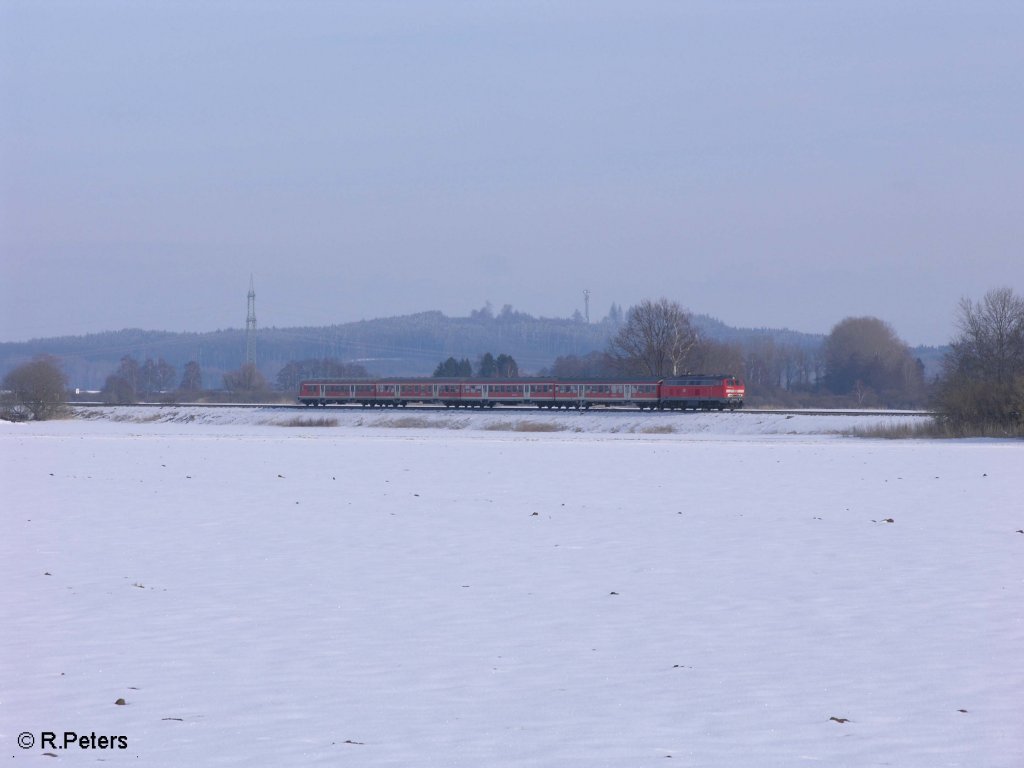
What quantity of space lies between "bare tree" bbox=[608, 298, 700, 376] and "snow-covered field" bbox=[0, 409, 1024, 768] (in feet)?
292

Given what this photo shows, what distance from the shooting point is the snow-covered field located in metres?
8.22

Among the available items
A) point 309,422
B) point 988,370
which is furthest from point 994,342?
point 309,422

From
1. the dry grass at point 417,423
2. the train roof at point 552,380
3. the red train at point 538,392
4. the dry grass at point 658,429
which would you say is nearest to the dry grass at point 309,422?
the dry grass at point 417,423

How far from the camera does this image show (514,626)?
11.6 m

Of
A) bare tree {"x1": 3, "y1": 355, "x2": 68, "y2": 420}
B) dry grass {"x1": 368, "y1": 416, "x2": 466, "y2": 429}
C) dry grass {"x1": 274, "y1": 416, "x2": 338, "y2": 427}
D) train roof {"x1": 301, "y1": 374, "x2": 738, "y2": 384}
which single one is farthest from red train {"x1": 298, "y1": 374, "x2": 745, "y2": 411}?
bare tree {"x1": 3, "y1": 355, "x2": 68, "y2": 420}

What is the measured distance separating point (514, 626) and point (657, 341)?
10540 cm

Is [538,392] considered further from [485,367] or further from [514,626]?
[514,626]

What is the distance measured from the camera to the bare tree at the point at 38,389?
8994 cm

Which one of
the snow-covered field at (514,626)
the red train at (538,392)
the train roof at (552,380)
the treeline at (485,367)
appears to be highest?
the treeline at (485,367)

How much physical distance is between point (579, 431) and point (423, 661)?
62.1m

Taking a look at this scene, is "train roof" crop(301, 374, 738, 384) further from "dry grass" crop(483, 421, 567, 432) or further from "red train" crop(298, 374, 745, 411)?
"dry grass" crop(483, 421, 567, 432)

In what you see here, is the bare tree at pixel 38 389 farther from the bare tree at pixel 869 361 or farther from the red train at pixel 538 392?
the bare tree at pixel 869 361

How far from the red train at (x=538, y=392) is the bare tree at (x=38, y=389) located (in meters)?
20.5

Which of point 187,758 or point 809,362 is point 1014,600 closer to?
point 187,758
